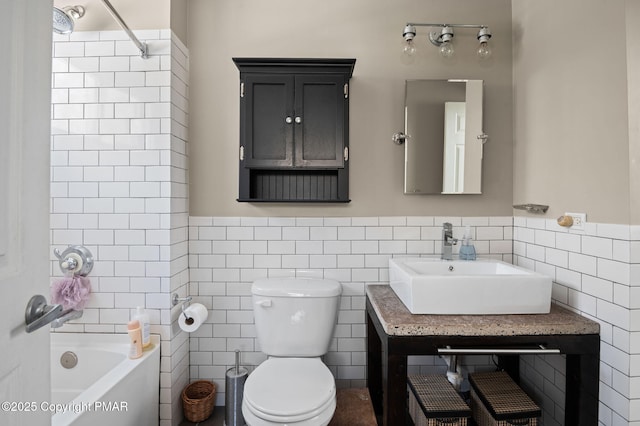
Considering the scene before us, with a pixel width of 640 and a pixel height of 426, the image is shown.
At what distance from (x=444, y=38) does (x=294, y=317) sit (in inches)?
68.5

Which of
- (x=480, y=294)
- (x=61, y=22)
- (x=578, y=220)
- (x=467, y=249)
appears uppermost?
(x=61, y=22)

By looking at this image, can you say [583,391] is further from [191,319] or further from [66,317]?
[66,317]

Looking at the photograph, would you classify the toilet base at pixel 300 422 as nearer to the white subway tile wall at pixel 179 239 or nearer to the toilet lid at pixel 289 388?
the toilet lid at pixel 289 388

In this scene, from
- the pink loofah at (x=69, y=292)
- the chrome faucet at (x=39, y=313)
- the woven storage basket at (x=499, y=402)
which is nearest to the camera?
the chrome faucet at (x=39, y=313)

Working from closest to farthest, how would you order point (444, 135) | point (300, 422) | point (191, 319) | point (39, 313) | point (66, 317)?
1. point (39, 313)
2. point (300, 422)
3. point (66, 317)
4. point (191, 319)
5. point (444, 135)

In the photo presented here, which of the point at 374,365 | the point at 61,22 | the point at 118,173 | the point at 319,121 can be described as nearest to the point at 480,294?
the point at 374,365

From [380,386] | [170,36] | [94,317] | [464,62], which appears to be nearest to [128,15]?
[170,36]

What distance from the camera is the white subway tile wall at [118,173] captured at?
1.71 metres

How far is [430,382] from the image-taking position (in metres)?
1.74

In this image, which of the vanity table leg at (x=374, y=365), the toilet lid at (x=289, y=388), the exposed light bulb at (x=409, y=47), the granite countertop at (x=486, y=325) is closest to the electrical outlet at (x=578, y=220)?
the granite countertop at (x=486, y=325)

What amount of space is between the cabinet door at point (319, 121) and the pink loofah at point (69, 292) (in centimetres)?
131

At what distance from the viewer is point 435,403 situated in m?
1.57

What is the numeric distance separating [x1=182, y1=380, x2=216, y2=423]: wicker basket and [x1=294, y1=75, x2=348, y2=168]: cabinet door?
4.60ft

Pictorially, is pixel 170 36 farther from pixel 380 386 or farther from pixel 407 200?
pixel 380 386
